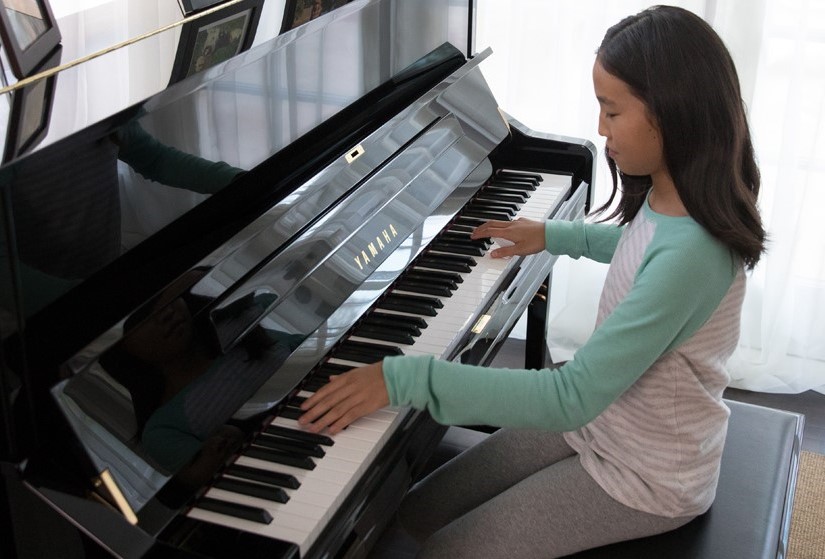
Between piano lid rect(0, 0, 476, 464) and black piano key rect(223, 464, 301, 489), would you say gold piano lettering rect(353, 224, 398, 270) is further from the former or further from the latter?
black piano key rect(223, 464, 301, 489)

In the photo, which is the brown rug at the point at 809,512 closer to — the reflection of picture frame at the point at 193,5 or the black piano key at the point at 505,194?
the black piano key at the point at 505,194

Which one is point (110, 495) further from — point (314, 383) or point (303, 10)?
point (303, 10)

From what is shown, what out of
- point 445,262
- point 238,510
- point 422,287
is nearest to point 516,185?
point 445,262

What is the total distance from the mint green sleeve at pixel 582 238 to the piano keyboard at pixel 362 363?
118 mm

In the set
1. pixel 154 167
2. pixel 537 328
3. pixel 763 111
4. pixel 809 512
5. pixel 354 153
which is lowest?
pixel 809 512

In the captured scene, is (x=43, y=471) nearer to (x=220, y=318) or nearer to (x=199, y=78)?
(x=220, y=318)

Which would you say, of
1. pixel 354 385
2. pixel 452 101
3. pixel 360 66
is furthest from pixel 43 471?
pixel 452 101

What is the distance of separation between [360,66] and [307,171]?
1.21ft

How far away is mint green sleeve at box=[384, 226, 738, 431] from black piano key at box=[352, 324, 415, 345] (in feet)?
0.74

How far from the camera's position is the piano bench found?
154cm

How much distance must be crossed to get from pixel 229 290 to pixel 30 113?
1.29ft

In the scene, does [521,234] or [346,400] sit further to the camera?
[521,234]

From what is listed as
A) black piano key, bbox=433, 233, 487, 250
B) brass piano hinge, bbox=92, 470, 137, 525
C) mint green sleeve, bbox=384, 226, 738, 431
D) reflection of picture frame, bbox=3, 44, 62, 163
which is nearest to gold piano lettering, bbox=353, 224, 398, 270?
black piano key, bbox=433, 233, 487, 250

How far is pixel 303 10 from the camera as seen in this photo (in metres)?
2.04
